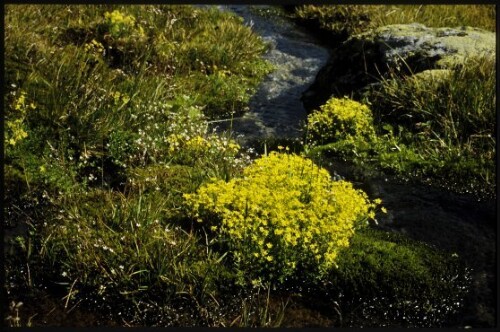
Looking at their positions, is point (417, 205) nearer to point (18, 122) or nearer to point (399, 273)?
point (399, 273)

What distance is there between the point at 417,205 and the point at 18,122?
5.03 meters

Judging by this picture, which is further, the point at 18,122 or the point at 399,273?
the point at 18,122

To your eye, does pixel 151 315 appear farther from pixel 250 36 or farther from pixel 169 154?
pixel 250 36

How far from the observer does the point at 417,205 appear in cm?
846

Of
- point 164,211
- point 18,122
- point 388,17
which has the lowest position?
point 164,211

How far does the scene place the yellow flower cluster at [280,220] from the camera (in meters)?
6.48

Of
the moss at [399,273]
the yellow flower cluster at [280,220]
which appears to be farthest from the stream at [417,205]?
the yellow flower cluster at [280,220]

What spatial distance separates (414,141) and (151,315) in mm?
5675

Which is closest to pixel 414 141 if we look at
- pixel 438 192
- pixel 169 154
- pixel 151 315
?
pixel 438 192

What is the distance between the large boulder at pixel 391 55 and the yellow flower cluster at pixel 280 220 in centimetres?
458

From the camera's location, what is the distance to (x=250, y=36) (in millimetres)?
14836

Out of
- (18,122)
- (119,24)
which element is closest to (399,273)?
(18,122)

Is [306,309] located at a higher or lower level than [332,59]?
lower

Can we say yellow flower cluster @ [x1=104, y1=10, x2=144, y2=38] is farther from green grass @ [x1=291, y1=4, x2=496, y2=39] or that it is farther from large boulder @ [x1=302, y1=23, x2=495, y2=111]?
green grass @ [x1=291, y1=4, x2=496, y2=39]
